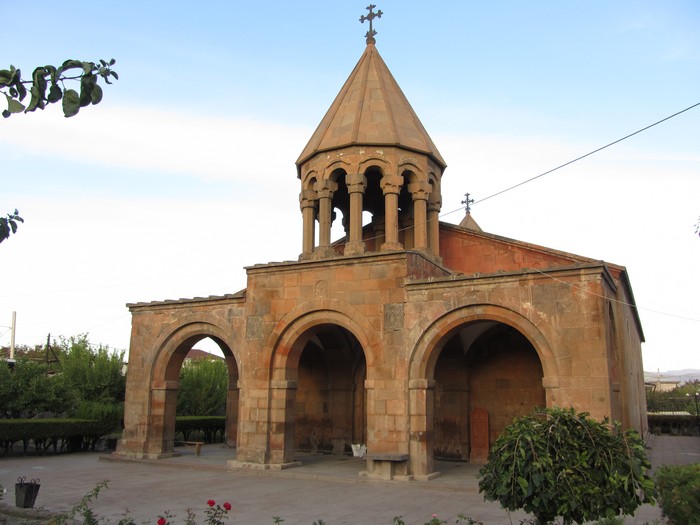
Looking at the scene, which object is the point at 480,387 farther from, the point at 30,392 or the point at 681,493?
the point at 30,392

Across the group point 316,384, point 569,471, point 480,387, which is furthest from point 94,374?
point 569,471

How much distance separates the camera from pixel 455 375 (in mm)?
14422

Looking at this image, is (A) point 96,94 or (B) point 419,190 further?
(B) point 419,190

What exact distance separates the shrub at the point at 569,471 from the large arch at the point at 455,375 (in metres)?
5.97

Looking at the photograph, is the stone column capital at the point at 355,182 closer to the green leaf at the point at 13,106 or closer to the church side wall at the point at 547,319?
the church side wall at the point at 547,319

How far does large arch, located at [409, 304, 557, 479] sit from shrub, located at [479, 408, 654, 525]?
19.6ft

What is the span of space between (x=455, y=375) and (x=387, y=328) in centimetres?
323

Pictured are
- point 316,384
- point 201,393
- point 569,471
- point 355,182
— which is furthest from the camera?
point 201,393

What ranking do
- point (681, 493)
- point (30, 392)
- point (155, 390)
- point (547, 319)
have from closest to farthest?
point (681, 493)
point (547, 319)
point (155, 390)
point (30, 392)

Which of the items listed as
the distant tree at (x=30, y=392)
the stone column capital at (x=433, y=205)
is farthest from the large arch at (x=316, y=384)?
the distant tree at (x=30, y=392)

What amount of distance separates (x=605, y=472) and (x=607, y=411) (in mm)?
5329

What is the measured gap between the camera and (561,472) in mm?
4977

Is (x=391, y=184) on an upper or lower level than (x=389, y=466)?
upper

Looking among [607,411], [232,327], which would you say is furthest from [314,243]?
[607,411]
